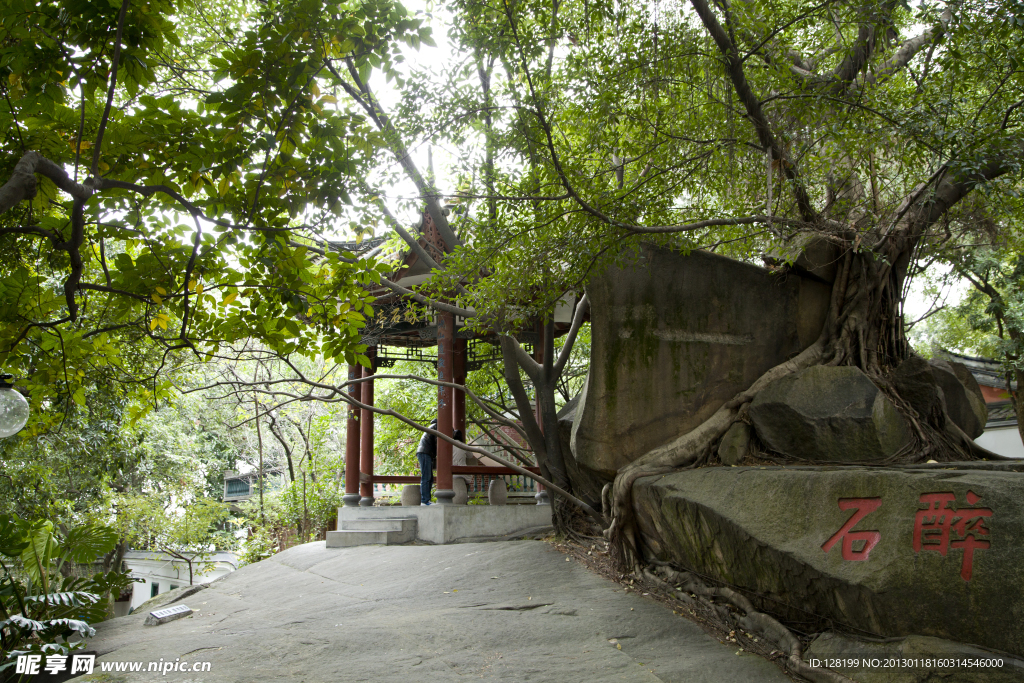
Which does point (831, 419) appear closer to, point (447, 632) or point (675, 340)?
point (675, 340)

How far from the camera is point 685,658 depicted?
14.2ft

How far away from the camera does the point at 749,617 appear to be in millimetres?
4660

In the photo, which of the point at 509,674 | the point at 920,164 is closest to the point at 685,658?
the point at 509,674

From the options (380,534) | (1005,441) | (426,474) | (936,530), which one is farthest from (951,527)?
(1005,441)

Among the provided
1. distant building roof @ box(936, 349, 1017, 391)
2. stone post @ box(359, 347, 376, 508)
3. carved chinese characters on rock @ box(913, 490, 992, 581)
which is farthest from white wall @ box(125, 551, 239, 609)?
carved chinese characters on rock @ box(913, 490, 992, 581)

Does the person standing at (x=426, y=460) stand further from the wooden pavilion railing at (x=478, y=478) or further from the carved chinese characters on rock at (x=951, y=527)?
the carved chinese characters on rock at (x=951, y=527)

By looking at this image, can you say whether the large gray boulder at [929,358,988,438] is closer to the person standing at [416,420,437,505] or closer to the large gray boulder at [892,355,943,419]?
the large gray boulder at [892,355,943,419]

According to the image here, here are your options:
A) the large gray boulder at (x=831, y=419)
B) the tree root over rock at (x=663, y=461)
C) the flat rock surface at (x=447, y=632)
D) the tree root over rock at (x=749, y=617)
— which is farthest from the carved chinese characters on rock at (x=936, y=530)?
the tree root over rock at (x=663, y=461)

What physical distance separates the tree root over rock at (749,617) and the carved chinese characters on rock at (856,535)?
671mm

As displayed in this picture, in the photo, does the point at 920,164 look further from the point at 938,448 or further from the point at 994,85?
the point at 938,448

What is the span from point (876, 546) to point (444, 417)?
626 centimetres

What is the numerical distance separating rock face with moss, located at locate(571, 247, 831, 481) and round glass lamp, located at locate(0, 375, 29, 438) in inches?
176

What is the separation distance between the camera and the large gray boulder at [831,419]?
540 centimetres

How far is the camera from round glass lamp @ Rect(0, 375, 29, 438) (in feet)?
11.6
